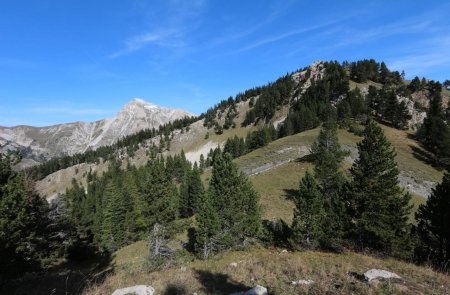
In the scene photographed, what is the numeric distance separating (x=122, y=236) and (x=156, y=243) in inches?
1093

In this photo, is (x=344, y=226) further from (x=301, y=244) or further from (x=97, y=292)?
(x=97, y=292)

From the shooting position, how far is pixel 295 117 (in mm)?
116062

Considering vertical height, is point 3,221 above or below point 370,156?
below

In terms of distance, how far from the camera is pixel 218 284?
11266 mm

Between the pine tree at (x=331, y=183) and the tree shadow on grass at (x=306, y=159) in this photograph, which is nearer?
the pine tree at (x=331, y=183)

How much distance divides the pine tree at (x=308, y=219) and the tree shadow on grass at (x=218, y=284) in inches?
638

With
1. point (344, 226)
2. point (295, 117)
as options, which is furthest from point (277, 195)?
point (295, 117)

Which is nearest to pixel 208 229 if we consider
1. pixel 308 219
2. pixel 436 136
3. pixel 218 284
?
pixel 308 219

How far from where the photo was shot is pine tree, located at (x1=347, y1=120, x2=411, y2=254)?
2612 centimetres

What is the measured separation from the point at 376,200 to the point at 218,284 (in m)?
20.5

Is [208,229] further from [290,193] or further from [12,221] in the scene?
[290,193]

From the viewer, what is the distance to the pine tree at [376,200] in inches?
1029

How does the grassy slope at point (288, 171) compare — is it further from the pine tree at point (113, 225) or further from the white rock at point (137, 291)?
the white rock at point (137, 291)

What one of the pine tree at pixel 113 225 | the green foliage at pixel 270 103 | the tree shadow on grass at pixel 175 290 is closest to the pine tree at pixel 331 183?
the tree shadow on grass at pixel 175 290
